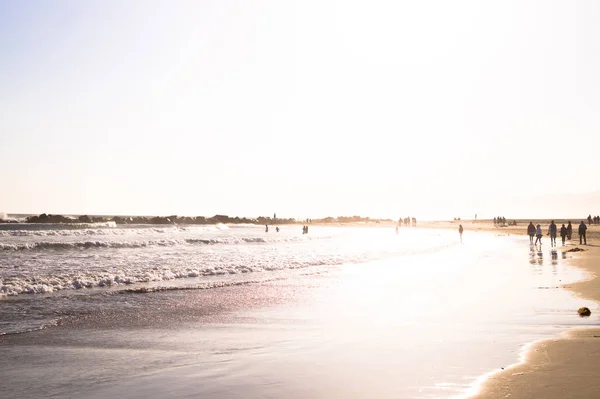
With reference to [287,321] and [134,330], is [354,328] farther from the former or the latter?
[134,330]

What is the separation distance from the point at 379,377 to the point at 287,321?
14.6 ft

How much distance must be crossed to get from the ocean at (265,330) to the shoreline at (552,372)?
0.22m

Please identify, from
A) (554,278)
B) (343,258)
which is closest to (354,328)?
(554,278)

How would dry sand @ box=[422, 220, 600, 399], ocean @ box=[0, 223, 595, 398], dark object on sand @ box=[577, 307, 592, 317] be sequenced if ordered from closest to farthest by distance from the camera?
dry sand @ box=[422, 220, 600, 399] < ocean @ box=[0, 223, 595, 398] < dark object on sand @ box=[577, 307, 592, 317]

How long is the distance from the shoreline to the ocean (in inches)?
8.7

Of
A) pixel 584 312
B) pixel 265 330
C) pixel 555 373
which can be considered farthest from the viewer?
pixel 584 312

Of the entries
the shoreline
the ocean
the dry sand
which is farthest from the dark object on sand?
the dry sand

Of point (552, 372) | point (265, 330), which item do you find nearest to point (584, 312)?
point (552, 372)

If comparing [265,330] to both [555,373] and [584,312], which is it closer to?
[555,373]

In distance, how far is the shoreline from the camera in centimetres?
542

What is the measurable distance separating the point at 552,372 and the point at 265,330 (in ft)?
17.5

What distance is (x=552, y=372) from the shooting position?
20.5ft

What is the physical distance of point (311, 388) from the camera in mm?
5793

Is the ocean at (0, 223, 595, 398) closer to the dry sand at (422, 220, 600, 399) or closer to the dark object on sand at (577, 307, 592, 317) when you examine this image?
the dry sand at (422, 220, 600, 399)
